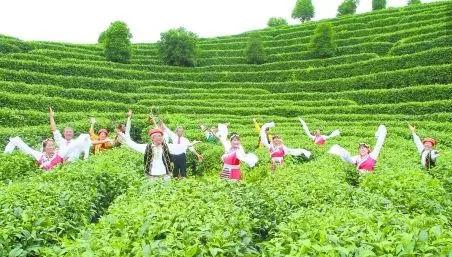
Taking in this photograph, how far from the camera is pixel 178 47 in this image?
50.8m

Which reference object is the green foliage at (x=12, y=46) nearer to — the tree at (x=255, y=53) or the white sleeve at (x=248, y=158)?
the tree at (x=255, y=53)

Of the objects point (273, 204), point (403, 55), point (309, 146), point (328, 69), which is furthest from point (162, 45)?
point (273, 204)

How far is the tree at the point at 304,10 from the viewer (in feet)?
284

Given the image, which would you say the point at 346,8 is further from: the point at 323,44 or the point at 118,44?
the point at 118,44

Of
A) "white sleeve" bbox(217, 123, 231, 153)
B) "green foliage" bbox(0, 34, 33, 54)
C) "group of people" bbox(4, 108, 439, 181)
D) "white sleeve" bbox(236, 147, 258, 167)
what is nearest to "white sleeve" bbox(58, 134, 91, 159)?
"group of people" bbox(4, 108, 439, 181)

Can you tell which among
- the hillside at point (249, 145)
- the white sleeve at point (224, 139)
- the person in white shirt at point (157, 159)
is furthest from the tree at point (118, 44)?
the person in white shirt at point (157, 159)

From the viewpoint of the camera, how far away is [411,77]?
125 feet

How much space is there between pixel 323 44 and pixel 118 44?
19.4 meters

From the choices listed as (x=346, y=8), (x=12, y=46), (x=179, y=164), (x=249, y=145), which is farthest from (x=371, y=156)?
(x=346, y=8)

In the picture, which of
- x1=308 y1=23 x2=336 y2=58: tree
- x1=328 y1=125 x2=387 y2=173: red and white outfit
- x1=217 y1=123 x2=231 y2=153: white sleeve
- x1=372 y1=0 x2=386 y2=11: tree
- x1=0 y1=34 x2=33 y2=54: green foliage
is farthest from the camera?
x1=372 y1=0 x2=386 y2=11: tree

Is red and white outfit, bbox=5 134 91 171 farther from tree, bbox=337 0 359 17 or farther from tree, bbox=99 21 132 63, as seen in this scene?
tree, bbox=337 0 359 17

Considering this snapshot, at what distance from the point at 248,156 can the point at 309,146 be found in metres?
8.20

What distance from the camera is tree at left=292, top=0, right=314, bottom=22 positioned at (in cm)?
8662

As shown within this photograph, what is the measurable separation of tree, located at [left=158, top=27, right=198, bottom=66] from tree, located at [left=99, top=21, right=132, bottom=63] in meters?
3.60
